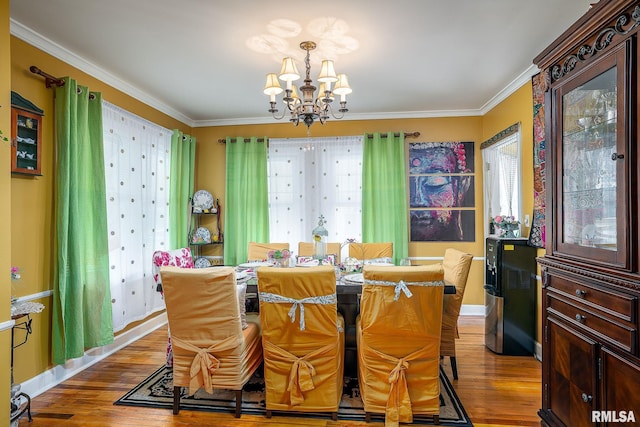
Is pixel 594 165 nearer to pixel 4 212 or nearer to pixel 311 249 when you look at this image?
pixel 311 249

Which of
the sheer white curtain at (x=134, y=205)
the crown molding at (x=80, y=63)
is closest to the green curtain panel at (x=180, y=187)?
the sheer white curtain at (x=134, y=205)

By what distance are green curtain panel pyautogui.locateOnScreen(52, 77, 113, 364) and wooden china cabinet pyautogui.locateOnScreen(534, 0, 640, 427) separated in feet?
11.2

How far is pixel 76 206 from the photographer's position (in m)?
2.93

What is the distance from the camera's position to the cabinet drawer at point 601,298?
148 cm

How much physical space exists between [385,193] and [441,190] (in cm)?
76

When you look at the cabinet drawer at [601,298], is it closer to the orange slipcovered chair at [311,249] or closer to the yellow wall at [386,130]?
the orange slipcovered chair at [311,249]

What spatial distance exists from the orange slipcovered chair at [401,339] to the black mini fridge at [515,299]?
5.08 ft

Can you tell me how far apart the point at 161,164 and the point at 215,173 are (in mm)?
964

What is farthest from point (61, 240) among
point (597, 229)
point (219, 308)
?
point (597, 229)

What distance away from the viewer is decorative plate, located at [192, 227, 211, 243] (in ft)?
16.0

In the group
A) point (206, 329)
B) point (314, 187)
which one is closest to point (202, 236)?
point (314, 187)

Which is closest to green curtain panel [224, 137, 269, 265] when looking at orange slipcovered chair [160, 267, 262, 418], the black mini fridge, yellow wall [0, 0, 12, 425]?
orange slipcovered chair [160, 267, 262, 418]

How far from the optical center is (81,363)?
10.3 feet

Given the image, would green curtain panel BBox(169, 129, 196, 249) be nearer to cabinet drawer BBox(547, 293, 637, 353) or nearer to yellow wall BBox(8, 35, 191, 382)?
yellow wall BBox(8, 35, 191, 382)
